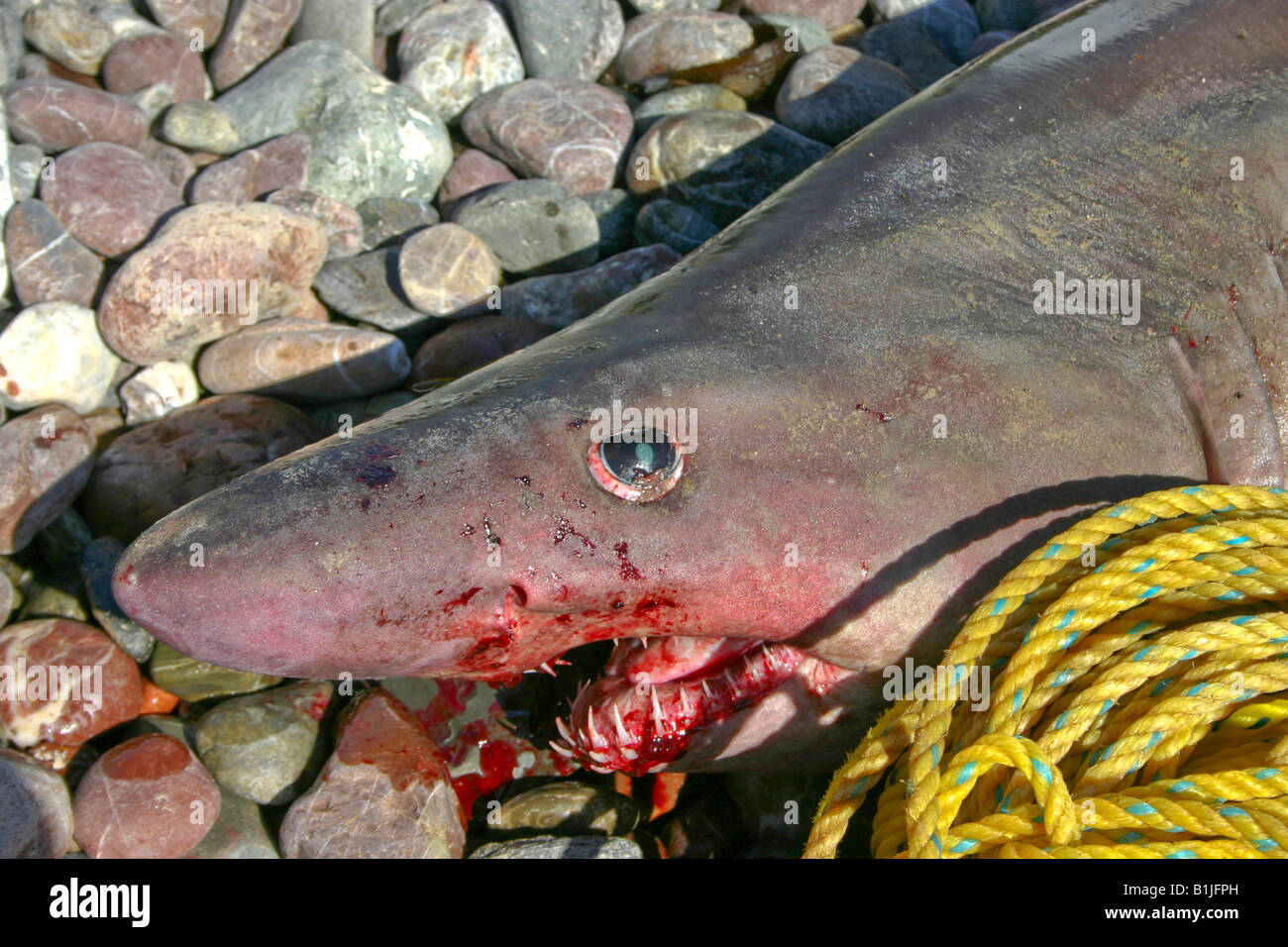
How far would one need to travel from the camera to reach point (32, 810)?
2.61 metres

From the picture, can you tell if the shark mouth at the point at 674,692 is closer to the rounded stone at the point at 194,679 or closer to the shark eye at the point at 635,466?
the shark eye at the point at 635,466

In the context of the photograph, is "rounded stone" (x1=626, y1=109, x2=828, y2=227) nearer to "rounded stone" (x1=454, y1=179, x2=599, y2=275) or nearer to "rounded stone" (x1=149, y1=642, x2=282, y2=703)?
"rounded stone" (x1=454, y1=179, x2=599, y2=275)

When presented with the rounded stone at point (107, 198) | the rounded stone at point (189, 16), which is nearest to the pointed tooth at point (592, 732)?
the rounded stone at point (107, 198)

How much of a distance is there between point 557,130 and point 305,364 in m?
1.78

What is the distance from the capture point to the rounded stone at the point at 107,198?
402 cm

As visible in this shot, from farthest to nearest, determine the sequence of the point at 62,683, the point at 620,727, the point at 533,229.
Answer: the point at 533,229
the point at 62,683
the point at 620,727

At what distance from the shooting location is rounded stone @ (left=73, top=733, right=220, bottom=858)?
9.02ft

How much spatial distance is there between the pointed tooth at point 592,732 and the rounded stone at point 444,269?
6.73 feet

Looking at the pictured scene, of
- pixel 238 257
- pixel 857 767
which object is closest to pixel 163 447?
pixel 238 257

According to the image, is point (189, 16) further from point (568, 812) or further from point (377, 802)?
point (568, 812)

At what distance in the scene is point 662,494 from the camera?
2.22 m

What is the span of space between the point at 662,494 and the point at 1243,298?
6.17 feet

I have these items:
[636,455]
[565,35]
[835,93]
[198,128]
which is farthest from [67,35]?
[636,455]

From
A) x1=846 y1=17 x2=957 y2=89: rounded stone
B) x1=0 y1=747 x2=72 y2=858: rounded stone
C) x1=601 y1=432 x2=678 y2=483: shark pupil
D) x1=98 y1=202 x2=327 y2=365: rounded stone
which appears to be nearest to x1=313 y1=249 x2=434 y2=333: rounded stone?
x1=98 y1=202 x2=327 y2=365: rounded stone
